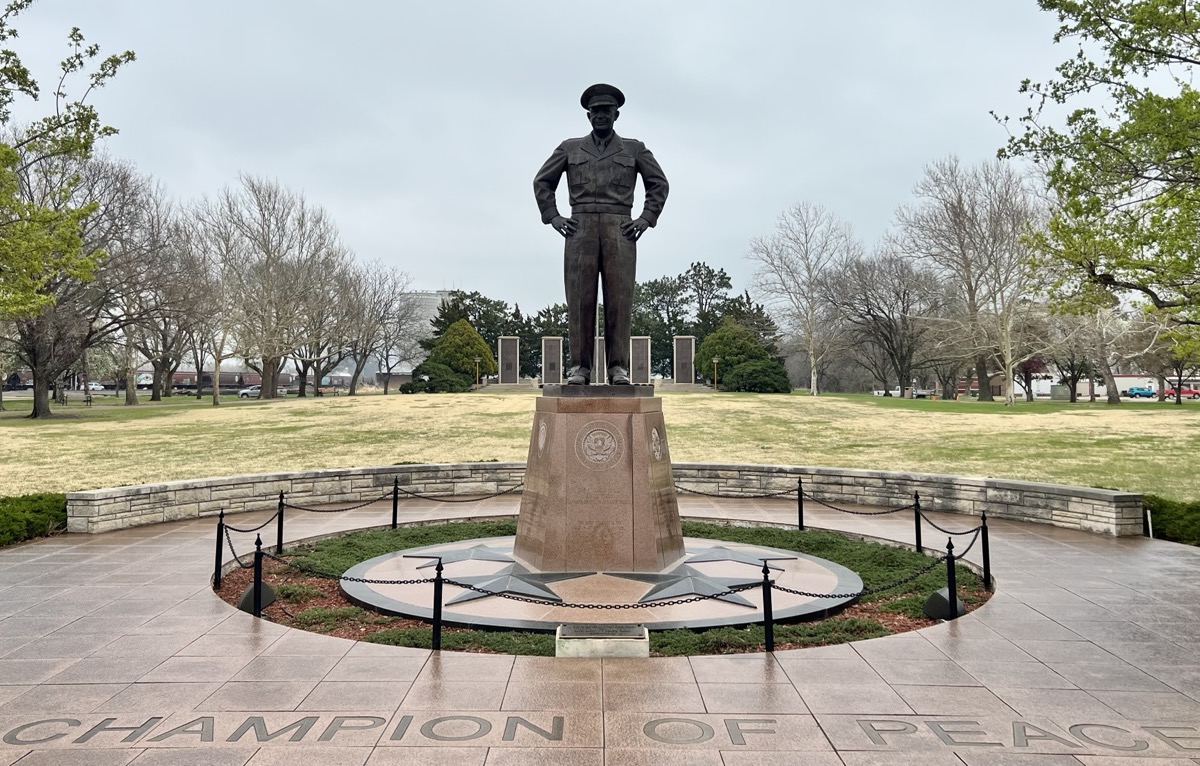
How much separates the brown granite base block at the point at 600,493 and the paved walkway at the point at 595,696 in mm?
2290

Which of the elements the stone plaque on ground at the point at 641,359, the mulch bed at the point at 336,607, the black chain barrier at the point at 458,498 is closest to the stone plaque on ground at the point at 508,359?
the stone plaque on ground at the point at 641,359

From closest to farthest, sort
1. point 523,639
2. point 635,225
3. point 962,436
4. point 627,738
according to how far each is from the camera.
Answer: point 627,738, point 523,639, point 635,225, point 962,436

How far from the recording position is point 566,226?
340 inches

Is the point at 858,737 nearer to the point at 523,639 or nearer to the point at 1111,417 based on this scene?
the point at 523,639

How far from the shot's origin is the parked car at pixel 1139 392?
7132 centimetres

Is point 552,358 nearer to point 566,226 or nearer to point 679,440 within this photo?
point 679,440

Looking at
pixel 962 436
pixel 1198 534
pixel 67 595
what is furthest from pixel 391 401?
pixel 1198 534

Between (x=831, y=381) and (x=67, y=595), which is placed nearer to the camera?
(x=67, y=595)

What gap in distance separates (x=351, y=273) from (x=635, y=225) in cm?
5192

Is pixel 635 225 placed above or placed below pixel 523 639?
above

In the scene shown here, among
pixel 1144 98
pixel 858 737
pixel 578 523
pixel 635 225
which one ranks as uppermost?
pixel 1144 98

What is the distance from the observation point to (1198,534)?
10133 millimetres

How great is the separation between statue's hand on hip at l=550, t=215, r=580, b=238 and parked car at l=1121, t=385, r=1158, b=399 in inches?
3119

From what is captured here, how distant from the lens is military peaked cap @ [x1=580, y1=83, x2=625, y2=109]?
27.5 feet
